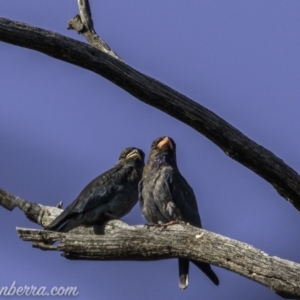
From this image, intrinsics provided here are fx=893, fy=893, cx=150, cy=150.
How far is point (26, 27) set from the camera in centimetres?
607

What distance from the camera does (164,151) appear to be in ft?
29.3

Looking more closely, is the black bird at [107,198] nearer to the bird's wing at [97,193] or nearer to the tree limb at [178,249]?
the bird's wing at [97,193]

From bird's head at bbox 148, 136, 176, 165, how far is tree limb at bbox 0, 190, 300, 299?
83.2 inches

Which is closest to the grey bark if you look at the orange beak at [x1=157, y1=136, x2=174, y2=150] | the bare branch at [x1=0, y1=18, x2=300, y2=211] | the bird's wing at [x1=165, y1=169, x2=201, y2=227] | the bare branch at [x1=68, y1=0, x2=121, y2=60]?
the bare branch at [x1=0, y1=18, x2=300, y2=211]

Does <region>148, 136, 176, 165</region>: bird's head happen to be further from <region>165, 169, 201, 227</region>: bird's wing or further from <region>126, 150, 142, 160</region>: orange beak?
<region>165, 169, 201, 227</region>: bird's wing

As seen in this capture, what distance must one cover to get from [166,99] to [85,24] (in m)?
1.60

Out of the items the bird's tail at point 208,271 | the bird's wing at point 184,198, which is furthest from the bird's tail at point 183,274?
the bird's tail at point 208,271

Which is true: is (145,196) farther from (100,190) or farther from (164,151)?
(164,151)

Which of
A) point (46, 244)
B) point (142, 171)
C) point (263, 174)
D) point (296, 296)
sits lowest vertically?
point (296, 296)

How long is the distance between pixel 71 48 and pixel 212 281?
2.15 meters

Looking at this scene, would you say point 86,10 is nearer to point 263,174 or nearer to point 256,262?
point 263,174

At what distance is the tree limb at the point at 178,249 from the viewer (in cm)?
573

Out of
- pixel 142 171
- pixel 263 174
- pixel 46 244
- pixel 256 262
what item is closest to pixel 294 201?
pixel 263 174

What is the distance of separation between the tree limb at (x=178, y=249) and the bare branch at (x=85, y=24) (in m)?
1.60
